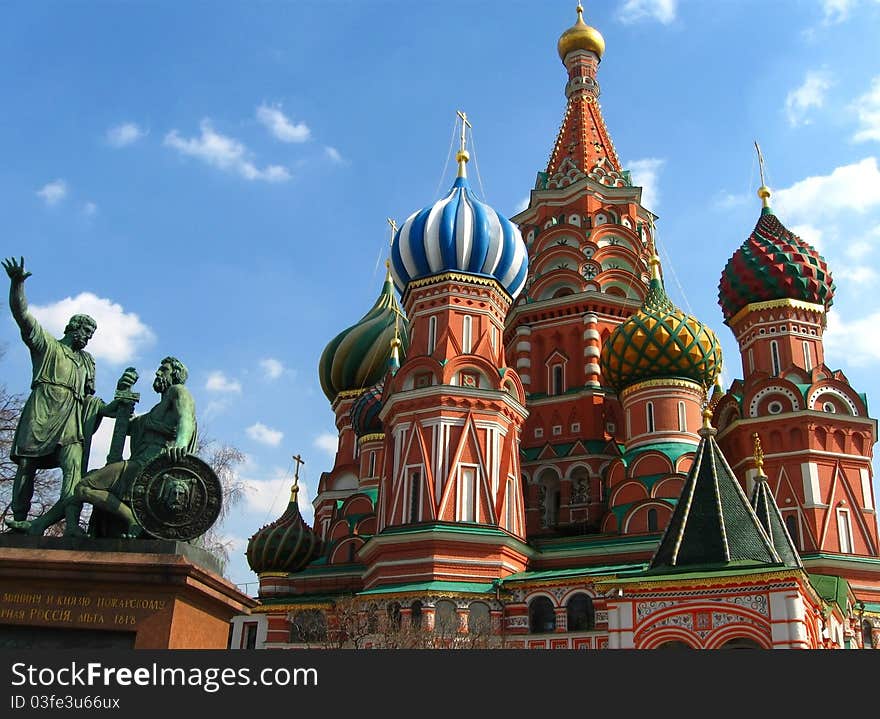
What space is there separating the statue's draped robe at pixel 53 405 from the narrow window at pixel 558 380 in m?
24.5

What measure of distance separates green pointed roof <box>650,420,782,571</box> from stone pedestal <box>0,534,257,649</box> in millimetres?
11608

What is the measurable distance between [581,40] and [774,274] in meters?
17.1

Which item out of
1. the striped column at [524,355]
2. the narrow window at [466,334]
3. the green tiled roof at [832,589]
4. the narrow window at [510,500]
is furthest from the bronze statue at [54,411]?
the striped column at [524,355]

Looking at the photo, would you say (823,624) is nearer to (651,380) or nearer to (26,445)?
(651,380)

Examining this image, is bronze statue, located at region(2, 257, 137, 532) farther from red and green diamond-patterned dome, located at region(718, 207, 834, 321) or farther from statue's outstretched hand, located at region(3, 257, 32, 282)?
red and green diamond-patterned dome, located at region(718, 207, 834, 321)

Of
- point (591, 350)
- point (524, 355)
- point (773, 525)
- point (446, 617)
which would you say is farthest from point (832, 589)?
point (524, 355)

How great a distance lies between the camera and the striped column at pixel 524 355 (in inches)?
1324

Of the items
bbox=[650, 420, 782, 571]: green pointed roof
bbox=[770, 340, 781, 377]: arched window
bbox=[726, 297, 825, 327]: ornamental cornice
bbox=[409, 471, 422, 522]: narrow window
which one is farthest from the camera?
bbox=[726, 297, 825, 327]: ornamental cornice

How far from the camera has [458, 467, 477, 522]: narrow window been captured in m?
25.3

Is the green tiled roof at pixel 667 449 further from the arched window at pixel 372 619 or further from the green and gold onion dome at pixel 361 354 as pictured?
the green and gold onion dome at pixel 361 354

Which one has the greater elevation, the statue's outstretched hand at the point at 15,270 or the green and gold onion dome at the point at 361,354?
the green and gold onion dome at the point at 361,354

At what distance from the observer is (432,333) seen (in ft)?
92.6

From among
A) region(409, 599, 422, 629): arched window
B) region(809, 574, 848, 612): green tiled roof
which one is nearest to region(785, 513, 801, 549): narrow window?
region(809, 574, 848, 612): green tiled roof

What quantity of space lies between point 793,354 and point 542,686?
Answer: 24828 millimetres
